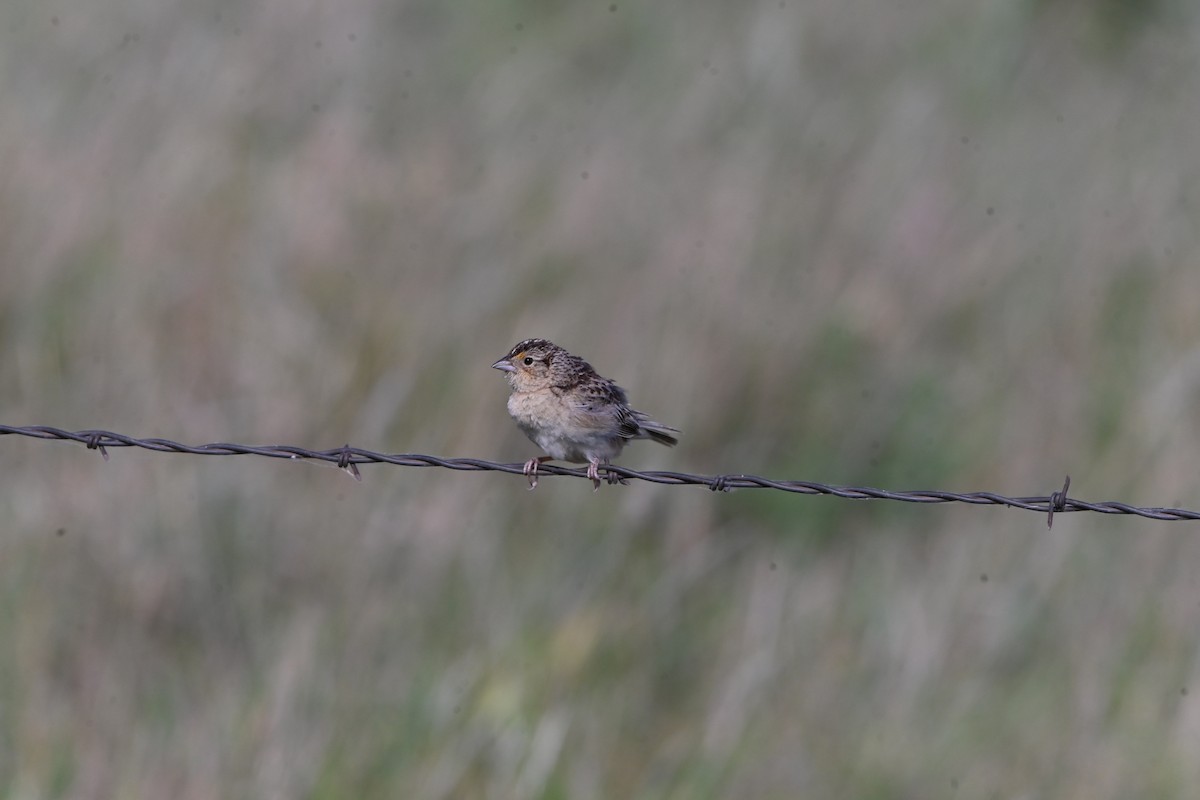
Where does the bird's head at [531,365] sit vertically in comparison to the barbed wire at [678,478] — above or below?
above

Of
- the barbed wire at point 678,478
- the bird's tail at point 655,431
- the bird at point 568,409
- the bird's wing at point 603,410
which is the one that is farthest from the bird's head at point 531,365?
the barbed wire at point 678,478

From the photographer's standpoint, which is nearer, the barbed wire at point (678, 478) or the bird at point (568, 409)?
the barbed wire at point (678, 478)

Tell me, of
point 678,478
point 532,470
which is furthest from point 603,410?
A: point 678,478

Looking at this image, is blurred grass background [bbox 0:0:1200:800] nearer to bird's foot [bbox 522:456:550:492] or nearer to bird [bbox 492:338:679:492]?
bird [bbox 492:338:679:492]

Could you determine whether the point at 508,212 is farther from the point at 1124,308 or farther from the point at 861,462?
the point at 1124,308

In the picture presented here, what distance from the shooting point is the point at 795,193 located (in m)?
10.6

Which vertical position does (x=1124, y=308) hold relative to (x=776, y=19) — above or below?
below

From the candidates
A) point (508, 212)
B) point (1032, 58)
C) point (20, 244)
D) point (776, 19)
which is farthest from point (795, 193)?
point (20, 244)

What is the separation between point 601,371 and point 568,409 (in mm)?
2614

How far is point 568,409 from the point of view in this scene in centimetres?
589

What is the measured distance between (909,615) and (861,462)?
1.63 m

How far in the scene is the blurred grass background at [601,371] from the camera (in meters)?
6.67

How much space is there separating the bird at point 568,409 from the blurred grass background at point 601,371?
3.69 ft

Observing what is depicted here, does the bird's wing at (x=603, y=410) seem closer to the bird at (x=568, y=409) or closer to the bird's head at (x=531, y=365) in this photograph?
the bird at (x=568, y=409)
